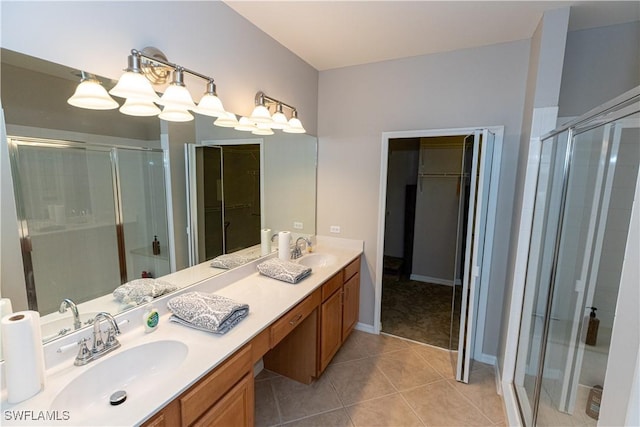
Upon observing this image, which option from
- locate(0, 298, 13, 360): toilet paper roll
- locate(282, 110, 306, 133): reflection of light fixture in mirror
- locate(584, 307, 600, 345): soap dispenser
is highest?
locate(282, 110, 306, 133): reflection of light fixture in mirror

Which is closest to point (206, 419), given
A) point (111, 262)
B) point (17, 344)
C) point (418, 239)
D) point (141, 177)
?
point (17, 344)

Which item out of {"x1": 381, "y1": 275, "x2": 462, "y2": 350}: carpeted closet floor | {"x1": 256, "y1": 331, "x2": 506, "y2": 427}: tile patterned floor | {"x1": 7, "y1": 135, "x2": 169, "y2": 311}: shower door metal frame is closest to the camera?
{"x1": 7, "y1": 135, "x2": 169, "y2": 311}: shower door metal frame

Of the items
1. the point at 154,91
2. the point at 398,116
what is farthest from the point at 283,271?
the point at 398,116

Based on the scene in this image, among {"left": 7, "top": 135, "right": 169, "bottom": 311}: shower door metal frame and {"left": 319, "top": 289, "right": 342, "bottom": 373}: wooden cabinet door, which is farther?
{"left": 319, "top": 289, "right": 342, "bottom": 373}: wooden cabinet door

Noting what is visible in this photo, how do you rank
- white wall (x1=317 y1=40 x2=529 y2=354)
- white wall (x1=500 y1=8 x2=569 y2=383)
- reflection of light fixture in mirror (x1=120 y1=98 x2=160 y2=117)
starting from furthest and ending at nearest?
→ white wall (x1=317 y1=40 x2=529 y2=354) → white wall (x1=500 y1=8 x2=569 y2=383) → reflection of light fixture in mirror (x1=120 y1=98 x2=160 y2=117)

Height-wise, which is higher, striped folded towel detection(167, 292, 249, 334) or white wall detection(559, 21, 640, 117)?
white wall detection(559, 21, 640, 117)

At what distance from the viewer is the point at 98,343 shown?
118cm

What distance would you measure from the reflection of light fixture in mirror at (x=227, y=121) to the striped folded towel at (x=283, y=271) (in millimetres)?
1034

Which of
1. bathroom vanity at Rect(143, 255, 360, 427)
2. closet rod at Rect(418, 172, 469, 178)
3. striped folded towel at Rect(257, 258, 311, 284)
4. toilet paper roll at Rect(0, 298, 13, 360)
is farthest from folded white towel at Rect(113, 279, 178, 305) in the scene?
closet rod at Rect(418, 172, 469, 178)

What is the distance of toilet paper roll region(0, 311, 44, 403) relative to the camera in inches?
35.5

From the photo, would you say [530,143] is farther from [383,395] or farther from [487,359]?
[383,395]

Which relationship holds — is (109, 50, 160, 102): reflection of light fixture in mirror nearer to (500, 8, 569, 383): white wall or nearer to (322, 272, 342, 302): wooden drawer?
(322, 272, 342, 302): wooden drawer

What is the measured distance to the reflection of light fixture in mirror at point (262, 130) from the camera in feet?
6.81

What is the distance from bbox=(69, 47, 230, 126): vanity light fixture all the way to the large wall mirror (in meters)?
0.09
